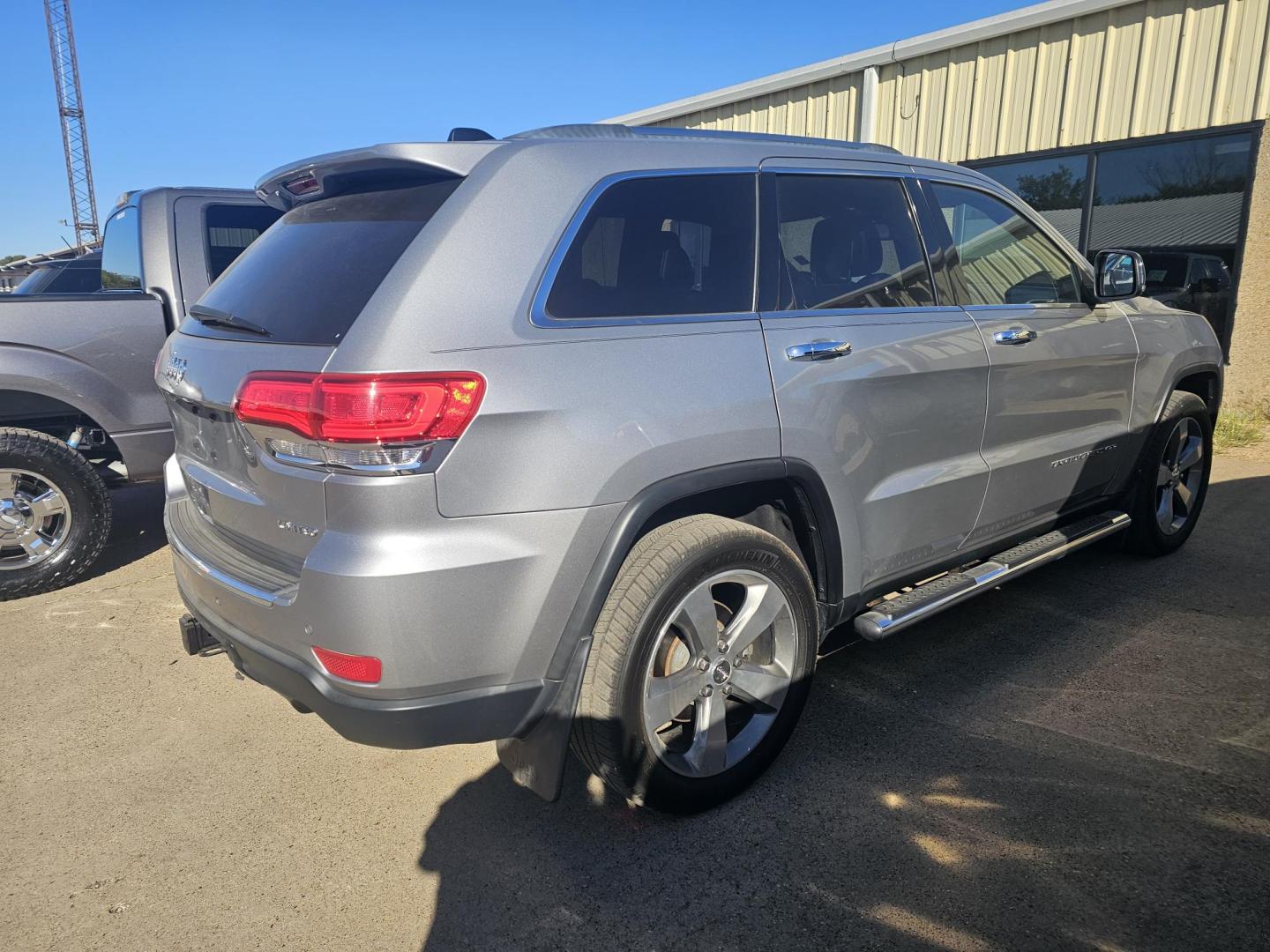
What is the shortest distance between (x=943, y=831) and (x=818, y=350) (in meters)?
1.43

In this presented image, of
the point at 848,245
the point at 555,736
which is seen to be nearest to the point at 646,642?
the point at 555,736

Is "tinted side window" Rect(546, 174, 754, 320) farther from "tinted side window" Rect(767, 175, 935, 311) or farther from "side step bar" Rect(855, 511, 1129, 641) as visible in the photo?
"side step bar" Rect(855, 511, 1129, 641)

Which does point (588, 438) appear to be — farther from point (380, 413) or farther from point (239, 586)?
point (239, 586)

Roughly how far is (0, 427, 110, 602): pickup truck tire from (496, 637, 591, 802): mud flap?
3393mm

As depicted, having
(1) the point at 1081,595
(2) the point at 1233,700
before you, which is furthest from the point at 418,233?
(1) the point at 1081,595

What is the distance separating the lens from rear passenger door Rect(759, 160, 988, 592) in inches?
103

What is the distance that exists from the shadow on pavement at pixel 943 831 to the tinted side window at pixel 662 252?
4.89 ft

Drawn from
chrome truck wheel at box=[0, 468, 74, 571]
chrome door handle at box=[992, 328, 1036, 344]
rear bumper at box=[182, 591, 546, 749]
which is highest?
chrome door handle at box=[992, 328, 1036, 344]

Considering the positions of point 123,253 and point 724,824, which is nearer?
point 724,824

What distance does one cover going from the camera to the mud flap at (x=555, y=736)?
2.18 meters

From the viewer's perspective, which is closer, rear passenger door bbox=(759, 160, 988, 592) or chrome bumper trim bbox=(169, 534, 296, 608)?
chrome bumper trim bbox=(169, 534, 296, 608)

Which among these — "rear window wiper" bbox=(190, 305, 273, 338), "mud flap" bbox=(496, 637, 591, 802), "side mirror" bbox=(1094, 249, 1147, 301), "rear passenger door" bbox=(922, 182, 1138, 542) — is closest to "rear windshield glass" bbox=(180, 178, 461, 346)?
"rear window wiper" bbox=(190, 305, 273, 338)

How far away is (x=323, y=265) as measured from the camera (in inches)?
Result: 91.2

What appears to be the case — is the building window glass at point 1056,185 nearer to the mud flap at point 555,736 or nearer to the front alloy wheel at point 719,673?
the front alloy wheel at point 719,673
